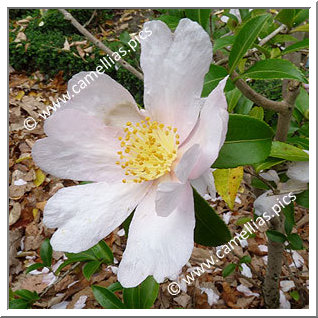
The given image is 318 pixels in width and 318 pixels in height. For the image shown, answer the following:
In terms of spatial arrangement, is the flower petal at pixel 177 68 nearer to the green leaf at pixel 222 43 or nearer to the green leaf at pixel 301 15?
the green leaf at pixel 222 43

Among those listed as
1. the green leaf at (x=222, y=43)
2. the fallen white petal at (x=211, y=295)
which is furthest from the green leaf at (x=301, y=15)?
the fallen white petal at (x=211, y=295)

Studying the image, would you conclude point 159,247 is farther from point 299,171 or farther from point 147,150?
point 299,171

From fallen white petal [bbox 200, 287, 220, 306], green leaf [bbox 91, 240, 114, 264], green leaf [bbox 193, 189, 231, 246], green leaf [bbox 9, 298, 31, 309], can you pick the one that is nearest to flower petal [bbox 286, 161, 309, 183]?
green leaf [bbox 193, 189, 231, 246]

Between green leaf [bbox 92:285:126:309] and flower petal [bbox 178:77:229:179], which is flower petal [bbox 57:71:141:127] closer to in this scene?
flower petal [bbox 178:77:229:179]

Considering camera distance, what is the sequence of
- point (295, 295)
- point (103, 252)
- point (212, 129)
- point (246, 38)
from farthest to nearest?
point (295, 295) < point (103, 252) < point (246, 38) < point (212, 129)

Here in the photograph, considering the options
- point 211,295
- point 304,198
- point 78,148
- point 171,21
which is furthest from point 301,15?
point 211,295

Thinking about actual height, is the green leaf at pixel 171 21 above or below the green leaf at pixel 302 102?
above

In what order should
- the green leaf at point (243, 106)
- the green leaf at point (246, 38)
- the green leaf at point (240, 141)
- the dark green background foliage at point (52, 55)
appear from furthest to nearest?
the dark green background foliage at point (52, 55) → the green leaf at point (243, 106) → the green leaf at point (246, 38) → the green leaf at point (240, 141)

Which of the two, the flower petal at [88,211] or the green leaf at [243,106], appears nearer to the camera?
the flower petal at [88,211]
